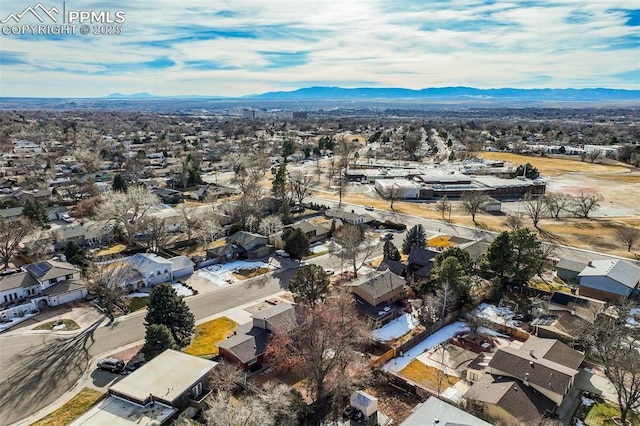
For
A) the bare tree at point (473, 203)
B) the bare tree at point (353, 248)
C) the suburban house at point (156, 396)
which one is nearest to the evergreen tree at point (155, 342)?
the suburban house at point (156, 396)

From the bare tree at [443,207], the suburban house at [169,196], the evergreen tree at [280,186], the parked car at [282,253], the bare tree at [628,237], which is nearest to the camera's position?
the parked car at [282,253]

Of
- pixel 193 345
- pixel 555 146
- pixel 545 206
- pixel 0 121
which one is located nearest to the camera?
pixel 193 345

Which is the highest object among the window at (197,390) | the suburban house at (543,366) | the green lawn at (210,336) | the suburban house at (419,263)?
the suburban house at (419,263)

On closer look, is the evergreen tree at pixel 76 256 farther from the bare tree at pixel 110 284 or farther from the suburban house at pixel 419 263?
the suburban house at pixel 419 263

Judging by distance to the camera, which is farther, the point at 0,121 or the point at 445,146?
the point at 0,121

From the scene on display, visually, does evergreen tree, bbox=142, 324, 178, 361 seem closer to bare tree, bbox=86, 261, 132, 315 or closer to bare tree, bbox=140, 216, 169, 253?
bare tree, bbox=86, 261, 132, 315

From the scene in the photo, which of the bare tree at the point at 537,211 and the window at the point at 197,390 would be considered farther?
the bare tree at the point at 537,211

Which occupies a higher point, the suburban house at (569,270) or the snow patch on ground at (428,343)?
the suburban house at (569,270)

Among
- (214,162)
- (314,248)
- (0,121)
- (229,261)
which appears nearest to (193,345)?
(229,261)

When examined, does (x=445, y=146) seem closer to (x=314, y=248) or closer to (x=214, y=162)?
(x=214, y=162)
